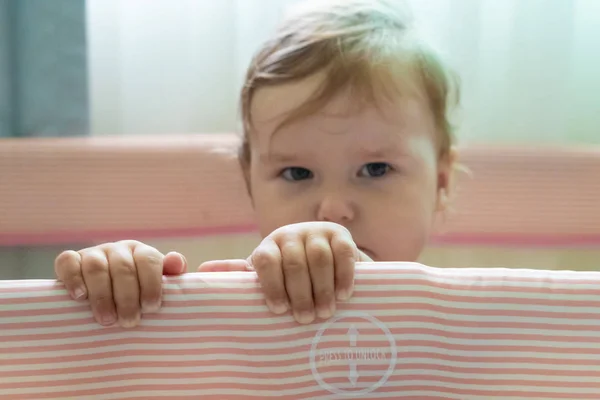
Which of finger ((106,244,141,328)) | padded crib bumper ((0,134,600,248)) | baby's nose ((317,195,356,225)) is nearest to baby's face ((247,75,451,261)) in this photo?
baby's nose ((317,195,356,225))

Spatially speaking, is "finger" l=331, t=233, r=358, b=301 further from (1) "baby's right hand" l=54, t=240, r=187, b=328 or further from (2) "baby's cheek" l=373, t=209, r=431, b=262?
(2) "baby's cheek" l=373, t=209, r=431, b=262

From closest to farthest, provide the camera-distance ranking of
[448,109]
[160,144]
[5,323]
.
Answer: [5,323], [448,109], [160,144]

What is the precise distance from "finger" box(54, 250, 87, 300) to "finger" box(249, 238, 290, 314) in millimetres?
116

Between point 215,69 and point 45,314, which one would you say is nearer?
point 45,314

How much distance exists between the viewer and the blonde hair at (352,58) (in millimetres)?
834

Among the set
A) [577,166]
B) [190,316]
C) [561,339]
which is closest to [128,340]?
[190,316]

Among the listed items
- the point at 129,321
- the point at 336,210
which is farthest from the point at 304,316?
the point at 336,210

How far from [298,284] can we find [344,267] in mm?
33

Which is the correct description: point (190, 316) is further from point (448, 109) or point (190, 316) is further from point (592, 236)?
point (592, 236)

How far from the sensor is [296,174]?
0.88 m

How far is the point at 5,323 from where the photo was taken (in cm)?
50

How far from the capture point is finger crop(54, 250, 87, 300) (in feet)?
1.67

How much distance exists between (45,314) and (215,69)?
2.25 ft

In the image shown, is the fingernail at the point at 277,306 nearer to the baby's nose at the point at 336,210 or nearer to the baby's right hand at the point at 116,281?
the baby's right hand at the point at 116,281
